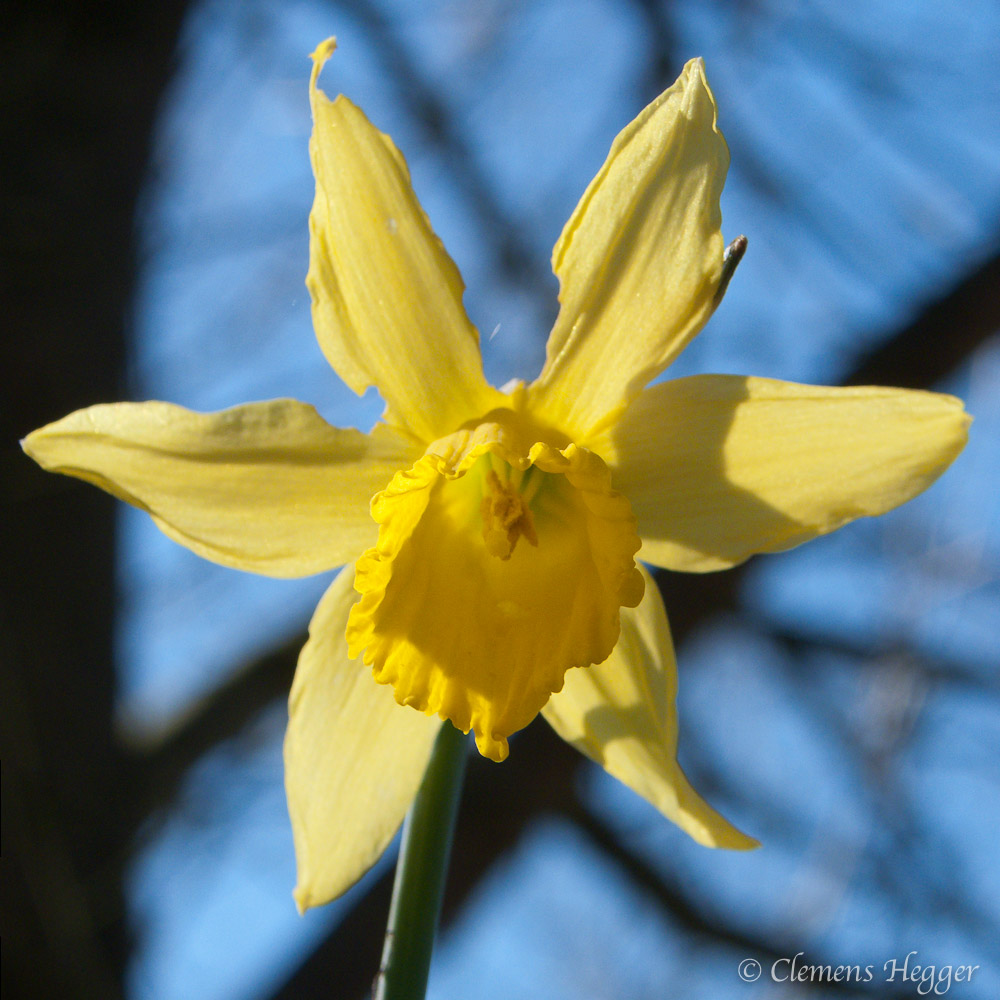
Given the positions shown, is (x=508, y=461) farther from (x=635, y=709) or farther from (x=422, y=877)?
(x=422, y=877)

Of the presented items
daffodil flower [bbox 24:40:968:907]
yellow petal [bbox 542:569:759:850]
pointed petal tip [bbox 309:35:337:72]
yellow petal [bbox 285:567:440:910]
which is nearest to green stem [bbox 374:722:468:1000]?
daffodil flower [bbox 24:40:968:907]

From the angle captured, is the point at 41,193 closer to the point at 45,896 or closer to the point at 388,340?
the point at 45,896

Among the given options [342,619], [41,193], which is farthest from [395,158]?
[41,193]

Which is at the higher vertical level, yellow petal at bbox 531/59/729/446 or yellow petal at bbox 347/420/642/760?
yellow petal at bbox 531/59/729/446

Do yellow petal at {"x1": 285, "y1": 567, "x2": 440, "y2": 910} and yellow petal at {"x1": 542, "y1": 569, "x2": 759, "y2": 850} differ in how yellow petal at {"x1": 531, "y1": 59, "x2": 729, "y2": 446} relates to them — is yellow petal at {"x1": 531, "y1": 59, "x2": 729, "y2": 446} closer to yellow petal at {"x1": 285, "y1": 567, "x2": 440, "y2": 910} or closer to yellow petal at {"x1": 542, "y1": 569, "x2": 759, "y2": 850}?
yellow petal at {"x1": 542, "y1": 569, "x2": 759, "y2": 850}

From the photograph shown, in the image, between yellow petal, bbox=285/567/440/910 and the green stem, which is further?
yellow petal, bbox=285/567/440/910

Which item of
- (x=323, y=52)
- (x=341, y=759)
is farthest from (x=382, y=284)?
(x=341, y=759)

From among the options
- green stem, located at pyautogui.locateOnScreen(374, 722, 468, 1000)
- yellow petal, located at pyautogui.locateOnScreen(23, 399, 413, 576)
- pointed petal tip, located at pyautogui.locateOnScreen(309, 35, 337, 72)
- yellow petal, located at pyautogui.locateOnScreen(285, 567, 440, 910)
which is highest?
pointed petal tip, located at pyautogui.locateOnScreen(309, 35, 337, 72)

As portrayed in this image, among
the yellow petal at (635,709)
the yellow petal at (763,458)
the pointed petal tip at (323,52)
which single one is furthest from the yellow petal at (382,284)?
the yellow petal at (635,709)
